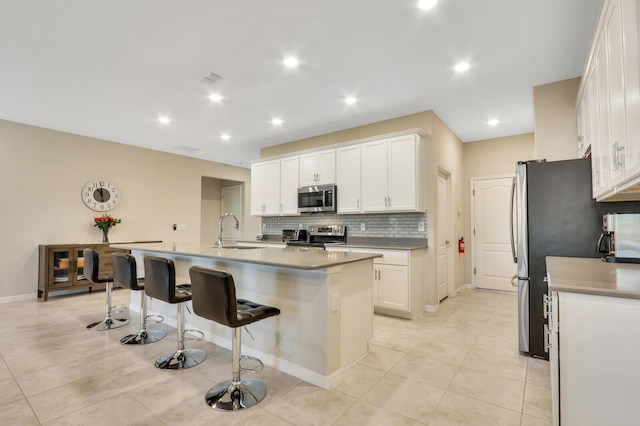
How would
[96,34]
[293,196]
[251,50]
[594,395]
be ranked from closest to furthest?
1. [594,395]
2. [96,34]
3. [251,50]
4. [293,196]

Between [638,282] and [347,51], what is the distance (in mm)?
2640

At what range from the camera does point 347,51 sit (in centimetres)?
289

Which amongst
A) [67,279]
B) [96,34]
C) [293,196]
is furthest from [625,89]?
[67,279]

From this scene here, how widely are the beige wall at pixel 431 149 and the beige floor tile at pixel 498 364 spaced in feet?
4.75

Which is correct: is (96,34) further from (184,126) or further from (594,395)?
(594,395)

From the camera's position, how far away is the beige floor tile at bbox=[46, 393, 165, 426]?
1.83m

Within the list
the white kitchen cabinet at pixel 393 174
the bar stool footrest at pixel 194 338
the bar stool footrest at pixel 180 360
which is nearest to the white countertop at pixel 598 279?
the white kitchen cabinet at pixel 393 174

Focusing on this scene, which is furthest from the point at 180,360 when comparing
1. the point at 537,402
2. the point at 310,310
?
the point at 537,402

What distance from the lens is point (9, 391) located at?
7.09 feet

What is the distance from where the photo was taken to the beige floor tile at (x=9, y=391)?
207 cm

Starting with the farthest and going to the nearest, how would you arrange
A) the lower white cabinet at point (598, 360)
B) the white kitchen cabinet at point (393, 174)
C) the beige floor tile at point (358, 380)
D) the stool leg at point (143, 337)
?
the white kitchen cabinet at point (393, 174) → the stool leg at point (143, 337) → the beige floor tile at point (358, 380) → the lower white cabinet at point (598, 360)

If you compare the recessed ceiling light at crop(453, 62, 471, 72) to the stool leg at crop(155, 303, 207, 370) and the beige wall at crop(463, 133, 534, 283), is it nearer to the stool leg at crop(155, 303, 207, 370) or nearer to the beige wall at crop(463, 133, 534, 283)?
the beige wall at crop(463, 133, 534, 283)

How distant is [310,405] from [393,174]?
3.13 meters

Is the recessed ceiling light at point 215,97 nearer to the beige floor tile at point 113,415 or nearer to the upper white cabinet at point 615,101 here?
the beige floor tile at point 113,415
